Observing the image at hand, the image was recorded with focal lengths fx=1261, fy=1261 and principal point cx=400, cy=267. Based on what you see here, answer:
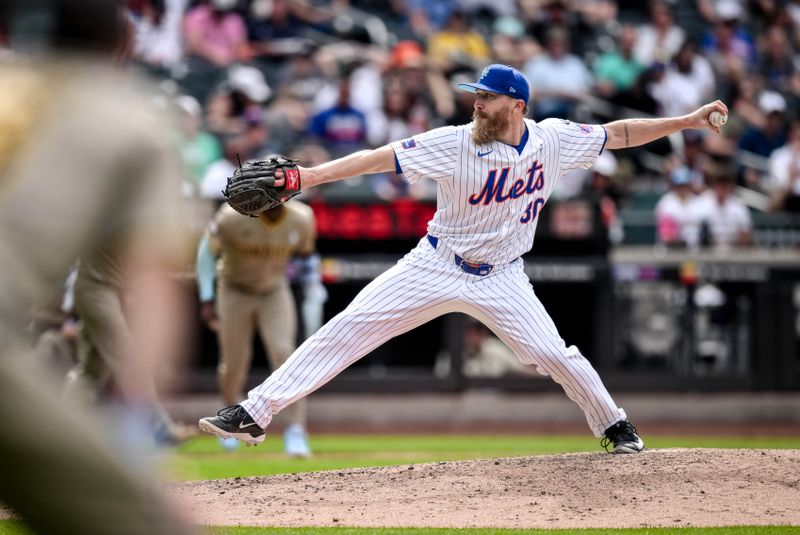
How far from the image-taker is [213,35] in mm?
16375

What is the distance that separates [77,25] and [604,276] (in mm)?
10784

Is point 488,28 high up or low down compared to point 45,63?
up

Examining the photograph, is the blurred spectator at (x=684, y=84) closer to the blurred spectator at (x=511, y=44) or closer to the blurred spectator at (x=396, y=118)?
the blurred spectator at (x=511, y=44)

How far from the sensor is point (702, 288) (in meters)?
13.3

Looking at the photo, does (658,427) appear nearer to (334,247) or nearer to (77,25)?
(334,247)

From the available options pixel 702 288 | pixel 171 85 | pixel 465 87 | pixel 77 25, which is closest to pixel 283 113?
pixel 171 85

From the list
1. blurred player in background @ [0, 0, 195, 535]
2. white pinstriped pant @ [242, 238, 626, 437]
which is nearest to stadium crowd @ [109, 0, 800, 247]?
white pinstriped pant @ [242, 238, 626, 437]

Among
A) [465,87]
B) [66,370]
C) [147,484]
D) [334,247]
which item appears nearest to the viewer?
[147,484]

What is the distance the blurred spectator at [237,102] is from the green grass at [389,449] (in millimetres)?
3747

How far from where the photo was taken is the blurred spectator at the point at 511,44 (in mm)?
16141

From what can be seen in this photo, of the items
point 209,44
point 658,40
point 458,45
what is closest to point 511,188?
point 458,45

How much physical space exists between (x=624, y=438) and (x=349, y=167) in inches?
86.3

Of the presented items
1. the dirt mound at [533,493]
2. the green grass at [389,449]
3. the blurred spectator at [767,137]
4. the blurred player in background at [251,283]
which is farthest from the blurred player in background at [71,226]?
the blurred spectator at [767,137]

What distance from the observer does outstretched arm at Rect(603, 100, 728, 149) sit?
7195 millimetres
